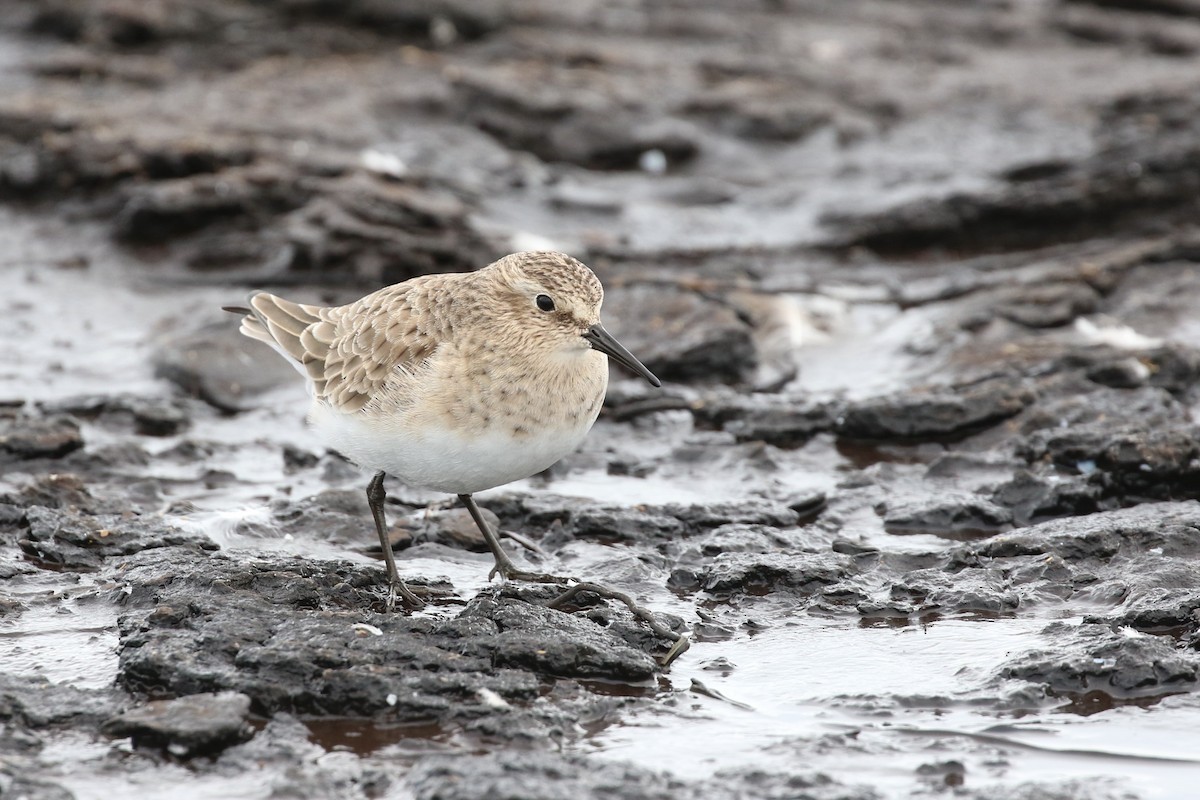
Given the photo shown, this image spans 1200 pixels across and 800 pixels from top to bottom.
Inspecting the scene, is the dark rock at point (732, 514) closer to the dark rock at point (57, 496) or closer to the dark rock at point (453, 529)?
the dark rock at point (453, 529)

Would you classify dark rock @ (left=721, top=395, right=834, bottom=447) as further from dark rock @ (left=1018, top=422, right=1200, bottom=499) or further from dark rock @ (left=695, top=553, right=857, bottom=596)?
dark rock @ (left=695, top=553, right=857, bottom=596)

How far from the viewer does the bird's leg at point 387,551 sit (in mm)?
6184

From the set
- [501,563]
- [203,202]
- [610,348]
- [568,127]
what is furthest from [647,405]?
[568,127]

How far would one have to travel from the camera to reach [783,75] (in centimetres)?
1420

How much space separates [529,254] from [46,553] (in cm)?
260

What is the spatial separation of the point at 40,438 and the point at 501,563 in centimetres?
298

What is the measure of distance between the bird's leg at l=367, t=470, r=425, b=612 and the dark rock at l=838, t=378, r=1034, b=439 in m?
3.16

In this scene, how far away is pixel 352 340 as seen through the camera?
6.75 m

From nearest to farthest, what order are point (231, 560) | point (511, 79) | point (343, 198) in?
point (231, 560) → point (343, 198) → point (511, 79)

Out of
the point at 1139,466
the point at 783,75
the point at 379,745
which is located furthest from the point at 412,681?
the point at 783,75

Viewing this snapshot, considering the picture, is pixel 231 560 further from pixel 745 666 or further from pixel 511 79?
pixel 511 79

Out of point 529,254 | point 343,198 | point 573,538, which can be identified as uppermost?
point 529,254

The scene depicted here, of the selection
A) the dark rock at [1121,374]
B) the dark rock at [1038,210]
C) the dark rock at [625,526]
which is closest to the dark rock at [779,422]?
the dark rock at [625,526]

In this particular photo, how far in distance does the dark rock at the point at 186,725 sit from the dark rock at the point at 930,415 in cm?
461
